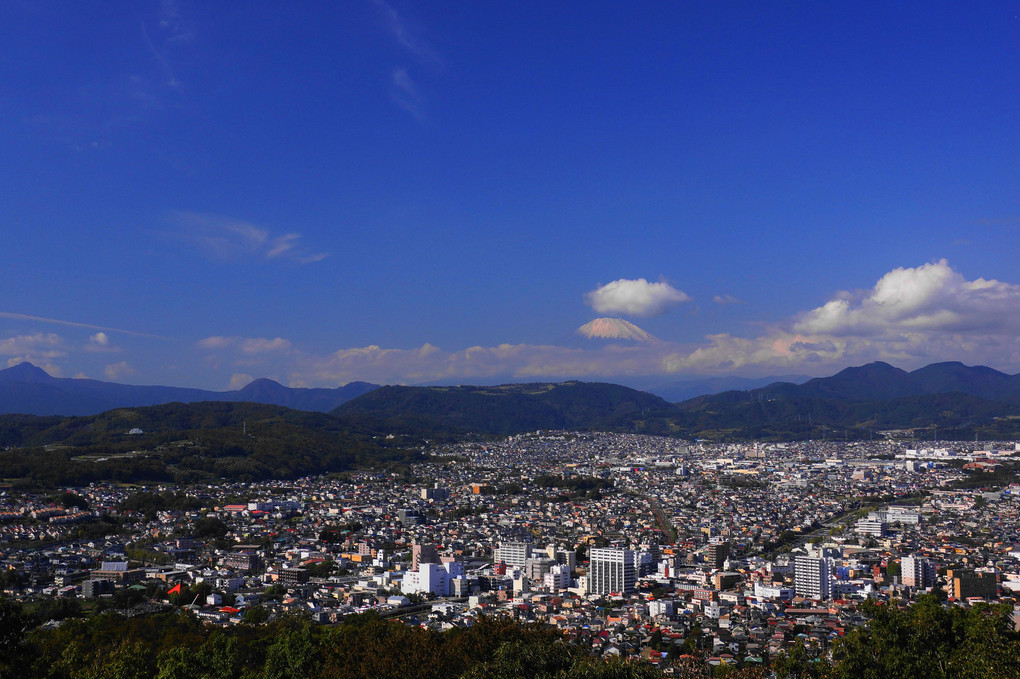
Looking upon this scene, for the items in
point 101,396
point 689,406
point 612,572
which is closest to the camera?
A: point 612,572

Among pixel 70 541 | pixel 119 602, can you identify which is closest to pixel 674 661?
pixel 119 602

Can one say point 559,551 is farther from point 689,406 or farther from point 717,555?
point 689,406

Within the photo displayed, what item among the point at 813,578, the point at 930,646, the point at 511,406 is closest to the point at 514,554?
the point at 813,578

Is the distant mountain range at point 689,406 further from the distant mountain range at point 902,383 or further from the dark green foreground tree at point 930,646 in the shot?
the dark green foreground tree at point 930,646

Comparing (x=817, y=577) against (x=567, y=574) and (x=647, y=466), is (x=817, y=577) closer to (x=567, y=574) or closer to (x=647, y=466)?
(x=567, y=574)

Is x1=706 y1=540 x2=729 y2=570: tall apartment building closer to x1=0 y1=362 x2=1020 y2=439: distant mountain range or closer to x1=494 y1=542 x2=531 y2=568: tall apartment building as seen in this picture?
x1=494 y1=542 x2=531 y2=568: tall apartment building
